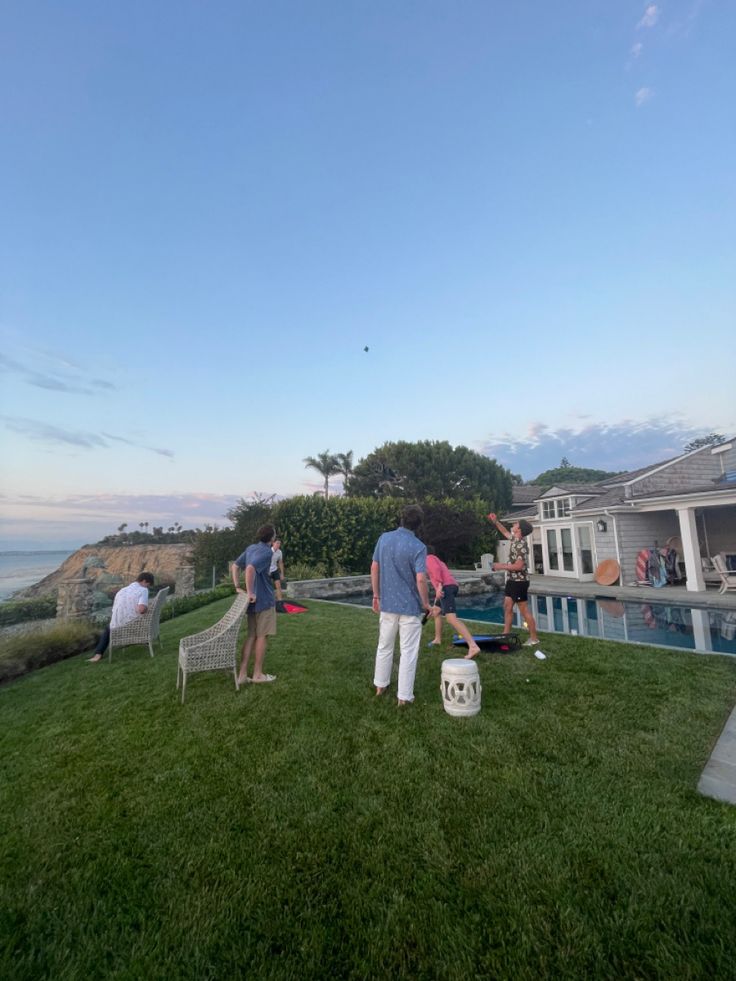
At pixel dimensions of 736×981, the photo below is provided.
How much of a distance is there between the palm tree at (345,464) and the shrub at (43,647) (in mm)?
32725

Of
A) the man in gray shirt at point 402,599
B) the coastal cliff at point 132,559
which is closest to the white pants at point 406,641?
the man in gray shirt at point 402,599

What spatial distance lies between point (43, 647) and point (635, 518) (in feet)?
60.3

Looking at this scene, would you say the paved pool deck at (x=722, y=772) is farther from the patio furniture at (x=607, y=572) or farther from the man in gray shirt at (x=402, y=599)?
the patio furniture at (x=607, y=572)

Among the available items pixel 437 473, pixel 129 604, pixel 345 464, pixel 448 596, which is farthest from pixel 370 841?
pixel 345 464

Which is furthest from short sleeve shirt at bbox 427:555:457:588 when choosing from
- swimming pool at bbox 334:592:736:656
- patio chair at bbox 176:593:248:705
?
patio chair at bbox 176:593:248:705

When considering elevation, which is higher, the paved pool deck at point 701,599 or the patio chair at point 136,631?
the patio chair at point 136,631

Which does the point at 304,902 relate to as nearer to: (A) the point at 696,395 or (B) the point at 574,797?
(B) the point at 574,797

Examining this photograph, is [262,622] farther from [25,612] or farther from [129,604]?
[25,612]

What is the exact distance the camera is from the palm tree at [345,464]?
134 feet

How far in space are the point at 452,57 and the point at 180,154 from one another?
7.86m

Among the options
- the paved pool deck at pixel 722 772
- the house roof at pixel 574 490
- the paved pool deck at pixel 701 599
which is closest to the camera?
the paved pool deck at pixel 722 772

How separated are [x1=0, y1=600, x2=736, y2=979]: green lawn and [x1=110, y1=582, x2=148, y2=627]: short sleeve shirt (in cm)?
224

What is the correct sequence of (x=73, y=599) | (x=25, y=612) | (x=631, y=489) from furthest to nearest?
(x=25, y=612) < (x=631, y=489) < (x=73, y=599)

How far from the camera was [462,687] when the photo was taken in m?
3.75
